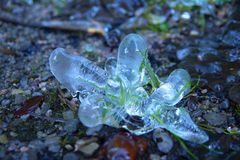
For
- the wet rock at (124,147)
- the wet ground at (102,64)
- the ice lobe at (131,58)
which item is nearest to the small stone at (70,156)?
the wet ground at (102,64)

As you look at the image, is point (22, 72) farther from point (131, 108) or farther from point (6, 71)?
point (131, 108)

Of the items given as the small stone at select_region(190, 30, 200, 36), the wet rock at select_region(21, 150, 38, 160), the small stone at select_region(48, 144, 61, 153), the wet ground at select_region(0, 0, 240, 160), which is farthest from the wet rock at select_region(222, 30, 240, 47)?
the wet rock at select_region(21, 150, 38, 160)

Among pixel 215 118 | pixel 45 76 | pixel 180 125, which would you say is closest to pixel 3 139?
pixel 45 76

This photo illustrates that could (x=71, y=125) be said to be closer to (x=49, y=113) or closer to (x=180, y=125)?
(x=49, y=113)

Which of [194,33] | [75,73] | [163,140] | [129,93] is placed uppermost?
[75,73]

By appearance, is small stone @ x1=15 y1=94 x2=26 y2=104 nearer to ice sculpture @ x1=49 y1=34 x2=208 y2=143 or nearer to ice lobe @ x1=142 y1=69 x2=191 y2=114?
ice sculpture @ x1=49 y1=34 x2=208 y2=143

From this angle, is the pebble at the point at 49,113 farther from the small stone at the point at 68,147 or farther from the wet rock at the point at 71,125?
the small stone at the point at 68,147
